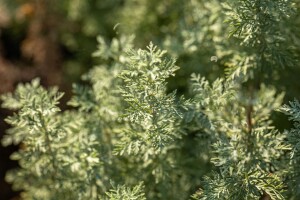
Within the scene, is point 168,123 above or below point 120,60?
below

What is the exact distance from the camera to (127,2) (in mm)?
2248

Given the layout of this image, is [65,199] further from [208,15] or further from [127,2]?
[127,2]

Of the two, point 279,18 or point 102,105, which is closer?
point 279,18

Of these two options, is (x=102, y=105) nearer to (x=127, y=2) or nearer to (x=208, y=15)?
(x=208, y=15)

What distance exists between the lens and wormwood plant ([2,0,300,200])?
125 centimetres

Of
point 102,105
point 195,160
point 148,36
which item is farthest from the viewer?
point 148,36

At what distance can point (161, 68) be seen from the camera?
4.09 ft

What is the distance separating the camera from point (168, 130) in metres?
1.25

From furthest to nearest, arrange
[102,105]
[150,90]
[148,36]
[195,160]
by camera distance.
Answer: [148,36], [195,160], [102,105], [150,90]

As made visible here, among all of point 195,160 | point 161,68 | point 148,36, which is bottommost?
point 195,160

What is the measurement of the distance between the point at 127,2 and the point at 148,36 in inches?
10.7

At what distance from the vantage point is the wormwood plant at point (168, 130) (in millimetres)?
1247

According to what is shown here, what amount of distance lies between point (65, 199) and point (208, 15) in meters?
0.80

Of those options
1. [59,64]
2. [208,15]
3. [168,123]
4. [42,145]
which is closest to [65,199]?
[42,145]
